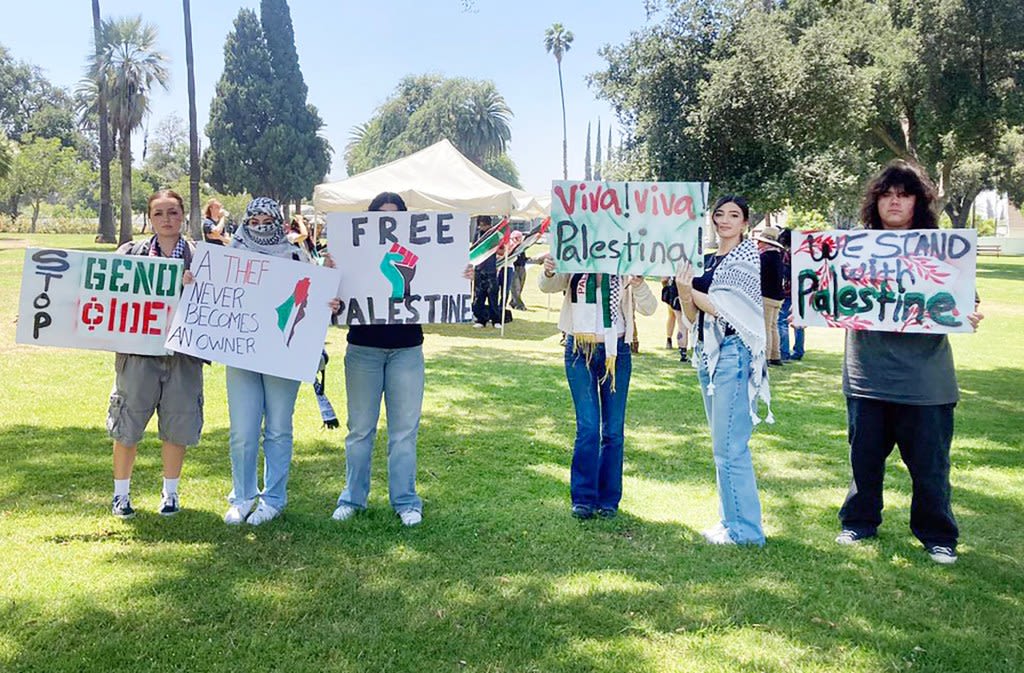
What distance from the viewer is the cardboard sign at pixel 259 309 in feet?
15.1

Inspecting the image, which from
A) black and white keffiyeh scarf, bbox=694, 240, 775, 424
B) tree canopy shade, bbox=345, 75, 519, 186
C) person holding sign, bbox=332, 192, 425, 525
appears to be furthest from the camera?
tree canopy shade, bbox=345, 75, 519, 186

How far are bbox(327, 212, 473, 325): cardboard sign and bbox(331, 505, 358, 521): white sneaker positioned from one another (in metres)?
1.12

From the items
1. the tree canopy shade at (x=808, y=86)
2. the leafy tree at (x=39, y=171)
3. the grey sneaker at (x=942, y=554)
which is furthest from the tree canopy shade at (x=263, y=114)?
the grey sneaker at (x=942, y=554)

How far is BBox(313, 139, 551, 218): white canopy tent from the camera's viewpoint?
14.6 m

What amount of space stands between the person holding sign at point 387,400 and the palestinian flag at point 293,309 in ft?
0.98

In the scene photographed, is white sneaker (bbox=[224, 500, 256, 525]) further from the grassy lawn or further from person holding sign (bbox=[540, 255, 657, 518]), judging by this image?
person holding sign (bbox=[540, 255, 657, 518])

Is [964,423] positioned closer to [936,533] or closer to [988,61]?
[936,533]

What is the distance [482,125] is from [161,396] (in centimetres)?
7475

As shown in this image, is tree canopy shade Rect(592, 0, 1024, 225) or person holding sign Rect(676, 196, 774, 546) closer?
person holding sign Rect(676, 196, 774, 546)

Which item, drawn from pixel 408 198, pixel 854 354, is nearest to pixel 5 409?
pixel 854 354

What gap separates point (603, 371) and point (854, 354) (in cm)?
138

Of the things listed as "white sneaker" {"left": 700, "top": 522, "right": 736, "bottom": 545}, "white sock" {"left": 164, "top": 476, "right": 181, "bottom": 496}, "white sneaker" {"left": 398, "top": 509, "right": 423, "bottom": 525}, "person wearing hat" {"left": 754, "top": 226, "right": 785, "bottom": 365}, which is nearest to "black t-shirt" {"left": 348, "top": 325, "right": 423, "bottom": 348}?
"white sneaker" {"left": 398, "top": 509, "right": 423, "bottom": 525}

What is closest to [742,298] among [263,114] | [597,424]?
[597,424]

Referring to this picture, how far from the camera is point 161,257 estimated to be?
4.77 meters
